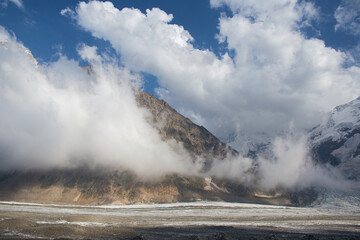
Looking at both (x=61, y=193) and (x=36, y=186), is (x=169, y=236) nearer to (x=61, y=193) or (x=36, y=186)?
(x=61, y=193)

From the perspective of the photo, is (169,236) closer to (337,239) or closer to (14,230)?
(14,230)

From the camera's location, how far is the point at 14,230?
56.6 metres

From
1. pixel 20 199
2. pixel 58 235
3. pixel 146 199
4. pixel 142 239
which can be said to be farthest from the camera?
pixel 146 199

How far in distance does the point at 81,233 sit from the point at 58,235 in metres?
4.74

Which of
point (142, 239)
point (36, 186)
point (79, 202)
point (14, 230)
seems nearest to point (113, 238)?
point (142, 239)

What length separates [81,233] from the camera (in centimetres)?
5766

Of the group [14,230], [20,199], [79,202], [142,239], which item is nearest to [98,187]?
[79,202]

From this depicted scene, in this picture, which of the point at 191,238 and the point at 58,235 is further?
the point at 191,238

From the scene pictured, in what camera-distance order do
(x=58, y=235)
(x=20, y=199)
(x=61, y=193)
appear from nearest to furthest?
(x=58, y=235) < (x=20, y=199) < (x=61, y=193)

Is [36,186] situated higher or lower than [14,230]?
higher

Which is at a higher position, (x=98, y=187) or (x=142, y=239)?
(x=98, y=187)

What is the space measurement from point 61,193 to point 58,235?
459 ft

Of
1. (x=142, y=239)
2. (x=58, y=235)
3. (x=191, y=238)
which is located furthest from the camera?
(x=191, y=238)

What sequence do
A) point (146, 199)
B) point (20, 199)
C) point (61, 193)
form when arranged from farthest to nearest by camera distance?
1. point (146, 199)
2. point (61, 193)
3. point (20, 199)
